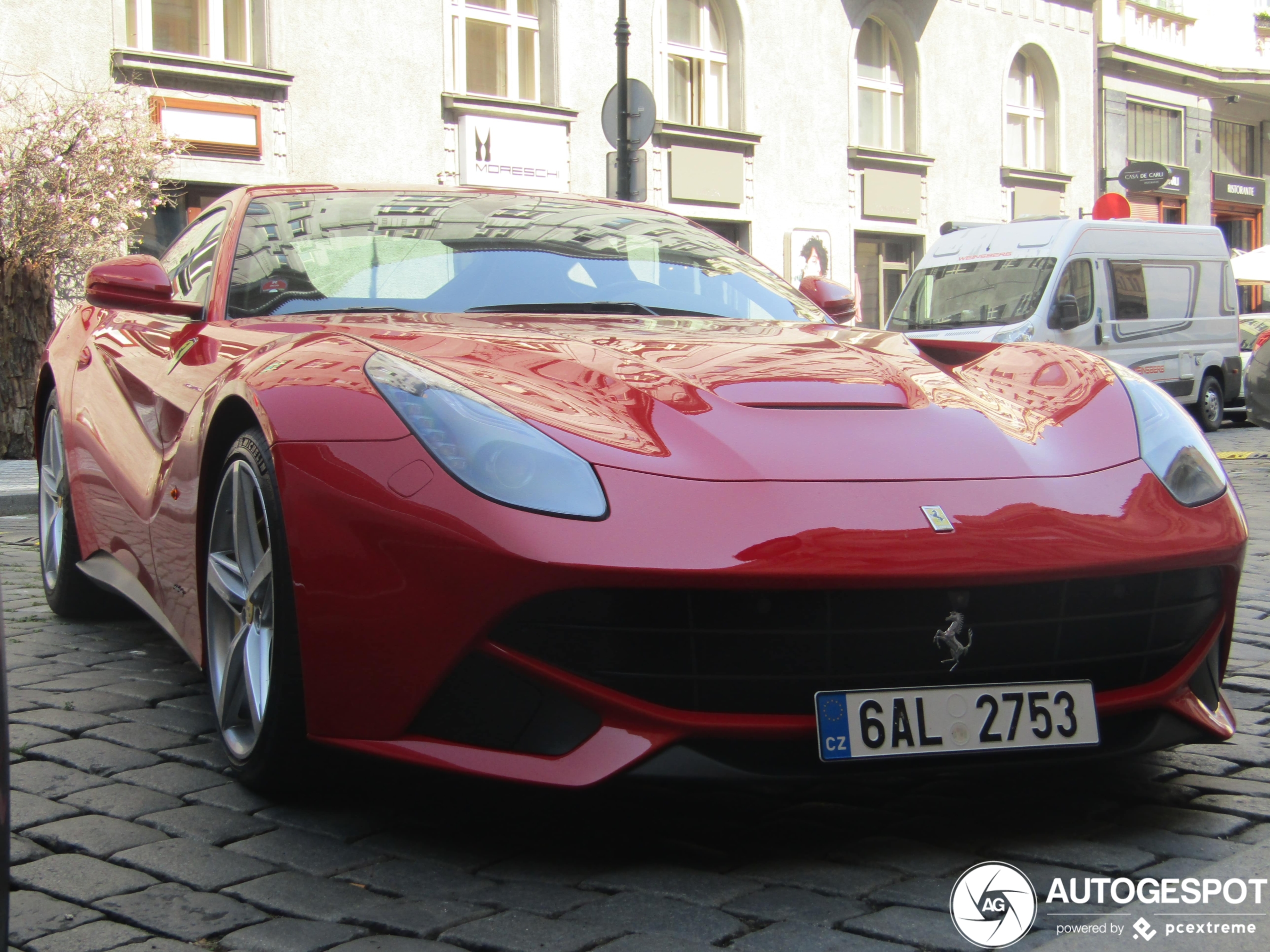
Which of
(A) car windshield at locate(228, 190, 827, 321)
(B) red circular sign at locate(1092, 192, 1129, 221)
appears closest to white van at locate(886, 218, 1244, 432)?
(B) red circular sign at locate(1092, 192, 1129, 221)

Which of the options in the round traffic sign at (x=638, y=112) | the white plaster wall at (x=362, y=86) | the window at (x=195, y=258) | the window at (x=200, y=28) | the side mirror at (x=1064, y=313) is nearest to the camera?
the window at (x=195, y=258)

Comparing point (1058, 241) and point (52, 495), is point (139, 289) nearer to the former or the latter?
point (52, 495)

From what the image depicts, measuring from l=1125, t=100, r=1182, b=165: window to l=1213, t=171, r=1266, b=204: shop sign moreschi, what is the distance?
1583mm

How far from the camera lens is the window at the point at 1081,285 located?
14445 millimetres

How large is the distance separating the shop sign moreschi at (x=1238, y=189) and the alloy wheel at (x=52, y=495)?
3114 cm

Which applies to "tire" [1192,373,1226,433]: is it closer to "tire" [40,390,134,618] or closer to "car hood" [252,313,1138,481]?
"tire" [40,390,134,618]

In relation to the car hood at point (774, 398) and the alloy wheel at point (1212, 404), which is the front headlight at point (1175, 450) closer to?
the car hood at point (774, 398)

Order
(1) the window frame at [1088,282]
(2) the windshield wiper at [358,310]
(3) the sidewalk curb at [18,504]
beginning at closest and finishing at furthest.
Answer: (2) the windshield wiper at [358,310] → (3) the sidewalk curb at [18,504] → (1) the window frame at [1088,282]

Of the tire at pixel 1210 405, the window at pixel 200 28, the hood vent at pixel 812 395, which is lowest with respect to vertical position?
the hood vent at pixel 812 395

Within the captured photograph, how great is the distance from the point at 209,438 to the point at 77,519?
5.15 feet

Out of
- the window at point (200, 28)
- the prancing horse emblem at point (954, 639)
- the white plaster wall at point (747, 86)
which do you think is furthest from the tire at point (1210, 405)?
the prancing horse emblem at point (954, 639)

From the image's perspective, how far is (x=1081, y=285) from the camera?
14.7 metres

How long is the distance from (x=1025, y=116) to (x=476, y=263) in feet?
83.8

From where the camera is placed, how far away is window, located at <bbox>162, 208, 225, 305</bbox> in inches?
157
